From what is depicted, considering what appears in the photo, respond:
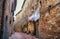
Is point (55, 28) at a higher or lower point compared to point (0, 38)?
higher

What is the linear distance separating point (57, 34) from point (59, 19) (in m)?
0.49

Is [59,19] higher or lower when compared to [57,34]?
higher

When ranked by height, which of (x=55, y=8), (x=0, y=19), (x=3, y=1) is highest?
(x=3, y=1)

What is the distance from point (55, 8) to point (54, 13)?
0.19 m

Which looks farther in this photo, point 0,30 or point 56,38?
point 0,30

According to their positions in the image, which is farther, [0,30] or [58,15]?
[0,30]

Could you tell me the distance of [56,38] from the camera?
14.0 ft

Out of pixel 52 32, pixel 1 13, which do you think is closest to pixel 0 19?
pixel 1 13

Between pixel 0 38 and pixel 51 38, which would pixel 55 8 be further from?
pixel 0 38

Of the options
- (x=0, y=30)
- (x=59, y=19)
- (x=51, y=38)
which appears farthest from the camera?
(x=0, y=30)

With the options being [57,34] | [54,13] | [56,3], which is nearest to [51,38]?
[57,34]

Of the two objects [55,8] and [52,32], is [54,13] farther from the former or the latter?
[52,32]

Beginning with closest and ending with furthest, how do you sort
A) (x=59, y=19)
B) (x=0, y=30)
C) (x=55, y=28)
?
(x=59, y=19) < (x=55, y=28) < (x=0, y=30)

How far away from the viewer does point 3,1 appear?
574 centimetres
